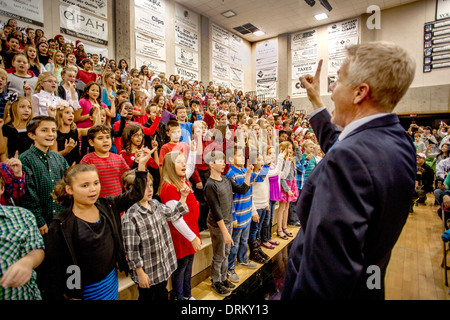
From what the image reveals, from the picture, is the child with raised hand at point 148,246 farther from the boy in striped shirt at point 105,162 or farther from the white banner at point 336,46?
the white banner at point 336,46

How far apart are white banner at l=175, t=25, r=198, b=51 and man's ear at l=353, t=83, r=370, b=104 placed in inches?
420

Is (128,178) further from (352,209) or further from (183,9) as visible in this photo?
(183,9)

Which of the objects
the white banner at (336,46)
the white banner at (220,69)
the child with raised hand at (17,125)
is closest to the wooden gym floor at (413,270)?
the child with raised hand at (17,125)

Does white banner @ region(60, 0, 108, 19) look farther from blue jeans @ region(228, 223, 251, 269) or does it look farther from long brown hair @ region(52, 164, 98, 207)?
blue jeans @ region(228, 223, 251, 269)

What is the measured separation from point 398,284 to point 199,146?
9.69 feet

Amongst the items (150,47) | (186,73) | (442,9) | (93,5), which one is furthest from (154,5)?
(442,9)

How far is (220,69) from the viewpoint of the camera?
12.4 m

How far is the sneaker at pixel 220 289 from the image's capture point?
242cm

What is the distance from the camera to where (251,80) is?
14.9 m

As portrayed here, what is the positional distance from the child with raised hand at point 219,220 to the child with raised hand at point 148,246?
588 millimetres

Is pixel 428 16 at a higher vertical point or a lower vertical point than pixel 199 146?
higher

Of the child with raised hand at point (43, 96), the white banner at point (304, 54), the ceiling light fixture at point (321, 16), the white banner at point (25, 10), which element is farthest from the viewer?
the white banner at point (304, 54)

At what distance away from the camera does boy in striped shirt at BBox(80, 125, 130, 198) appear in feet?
6.93
